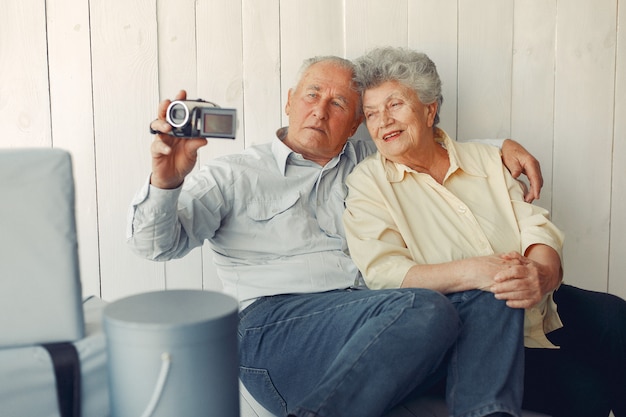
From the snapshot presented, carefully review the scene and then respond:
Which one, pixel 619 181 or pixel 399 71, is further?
pixel 619 181

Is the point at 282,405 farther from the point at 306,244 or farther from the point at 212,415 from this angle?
the point at 212,415

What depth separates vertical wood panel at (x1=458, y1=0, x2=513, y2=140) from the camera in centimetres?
205

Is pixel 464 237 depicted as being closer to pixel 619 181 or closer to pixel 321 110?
pixel 321 110

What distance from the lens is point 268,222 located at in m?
1.68

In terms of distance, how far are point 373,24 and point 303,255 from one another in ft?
2.51

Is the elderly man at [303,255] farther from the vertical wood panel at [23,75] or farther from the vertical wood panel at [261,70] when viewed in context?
the vertical wood panel at [23,75]

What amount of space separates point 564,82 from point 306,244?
1071mm

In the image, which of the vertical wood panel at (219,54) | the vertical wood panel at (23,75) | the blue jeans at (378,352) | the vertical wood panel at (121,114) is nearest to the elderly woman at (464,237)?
the blue jeans at (378,352)

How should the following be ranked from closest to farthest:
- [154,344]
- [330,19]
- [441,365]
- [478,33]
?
[154,344] < [441,365] < [330,19] < [478,33]

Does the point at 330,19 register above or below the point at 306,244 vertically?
above

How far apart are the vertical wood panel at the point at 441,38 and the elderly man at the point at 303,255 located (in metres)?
0.30

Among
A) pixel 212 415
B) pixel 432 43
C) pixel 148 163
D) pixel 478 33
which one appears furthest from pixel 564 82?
pixel 212 415

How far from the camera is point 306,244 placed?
168 cm

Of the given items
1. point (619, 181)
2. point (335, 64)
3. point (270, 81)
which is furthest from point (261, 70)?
point (619, 181)
